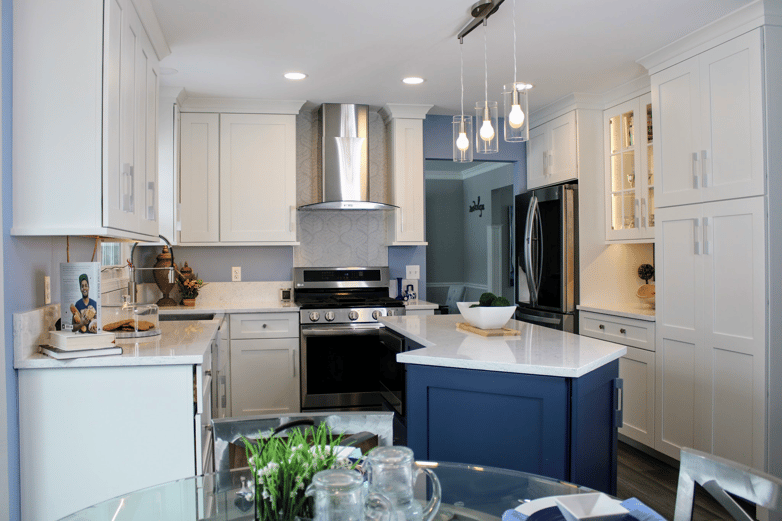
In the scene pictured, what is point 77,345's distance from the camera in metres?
1.99

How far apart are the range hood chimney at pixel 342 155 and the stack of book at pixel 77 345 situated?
2512 mm

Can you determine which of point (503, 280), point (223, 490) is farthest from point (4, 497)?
point (503, 280)

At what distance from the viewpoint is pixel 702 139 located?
3.10 m

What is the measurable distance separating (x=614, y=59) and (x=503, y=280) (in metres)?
4.00

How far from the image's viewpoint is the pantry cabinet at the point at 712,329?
9.05ft

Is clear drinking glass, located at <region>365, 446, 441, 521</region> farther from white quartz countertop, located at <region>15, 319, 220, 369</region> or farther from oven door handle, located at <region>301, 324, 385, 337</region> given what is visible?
oven door handle, located at <region>301, 324, 385, 337</region>

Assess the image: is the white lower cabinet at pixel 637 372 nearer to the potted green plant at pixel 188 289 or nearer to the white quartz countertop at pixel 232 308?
the white quartz countertop at pixel 232 308

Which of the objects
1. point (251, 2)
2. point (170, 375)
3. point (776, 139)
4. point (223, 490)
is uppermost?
point (251, 2)

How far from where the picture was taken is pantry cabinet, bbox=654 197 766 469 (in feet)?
9.05

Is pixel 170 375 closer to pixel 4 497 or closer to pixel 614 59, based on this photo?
pixel 4 497

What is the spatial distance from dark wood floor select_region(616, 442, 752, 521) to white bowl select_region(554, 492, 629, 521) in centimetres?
189

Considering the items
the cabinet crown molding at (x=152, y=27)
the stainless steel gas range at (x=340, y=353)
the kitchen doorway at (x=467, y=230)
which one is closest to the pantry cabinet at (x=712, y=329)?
the stainless steel gas range at (x=340, y=353)

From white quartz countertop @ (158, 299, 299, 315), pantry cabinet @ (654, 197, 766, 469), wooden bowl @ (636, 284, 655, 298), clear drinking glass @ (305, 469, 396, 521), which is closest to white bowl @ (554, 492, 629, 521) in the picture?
clear drinking glass @ (305, 469, 396, 521)

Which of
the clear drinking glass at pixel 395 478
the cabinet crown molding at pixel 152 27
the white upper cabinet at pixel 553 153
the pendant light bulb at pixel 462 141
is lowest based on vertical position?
the clear drinking glass at pixel 395 478
